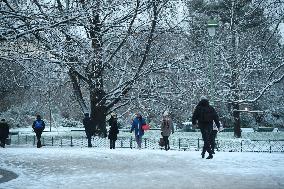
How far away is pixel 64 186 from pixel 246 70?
25505mm

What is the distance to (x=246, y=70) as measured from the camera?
108 ft

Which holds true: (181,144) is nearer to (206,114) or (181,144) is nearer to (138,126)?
(138,126)

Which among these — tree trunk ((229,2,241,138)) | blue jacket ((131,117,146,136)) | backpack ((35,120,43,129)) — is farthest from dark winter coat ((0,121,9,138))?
tree trunk ((229,2,241,138))

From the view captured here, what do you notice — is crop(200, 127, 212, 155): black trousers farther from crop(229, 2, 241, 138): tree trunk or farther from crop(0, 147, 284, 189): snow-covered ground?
crop(229, 2, 241, 138): tree trunk

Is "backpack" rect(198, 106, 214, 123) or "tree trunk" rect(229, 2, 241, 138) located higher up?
"tree trunk" rect(229, 2, 241, 138)

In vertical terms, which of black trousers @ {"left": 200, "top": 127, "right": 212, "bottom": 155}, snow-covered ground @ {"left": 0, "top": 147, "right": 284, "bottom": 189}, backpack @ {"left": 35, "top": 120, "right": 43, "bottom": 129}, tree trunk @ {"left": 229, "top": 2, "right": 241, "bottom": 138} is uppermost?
tree trunk @ {"left": 229, "top": 2, "right": 241, "bottom": 138}

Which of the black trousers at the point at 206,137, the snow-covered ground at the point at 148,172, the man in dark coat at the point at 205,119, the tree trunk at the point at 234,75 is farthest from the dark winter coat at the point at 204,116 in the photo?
the tree trunk at the point at 234,75

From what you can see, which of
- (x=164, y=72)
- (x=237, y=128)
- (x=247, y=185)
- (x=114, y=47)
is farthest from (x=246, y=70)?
(x=247, y=185)

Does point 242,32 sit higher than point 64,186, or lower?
higher

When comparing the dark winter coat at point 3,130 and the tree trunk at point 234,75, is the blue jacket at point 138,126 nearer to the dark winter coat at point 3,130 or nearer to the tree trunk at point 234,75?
the dark winter coat at point 3,130

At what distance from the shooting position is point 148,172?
444 inches

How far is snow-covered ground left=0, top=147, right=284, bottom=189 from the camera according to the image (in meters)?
9.33

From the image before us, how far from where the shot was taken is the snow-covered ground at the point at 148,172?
30.6 ft

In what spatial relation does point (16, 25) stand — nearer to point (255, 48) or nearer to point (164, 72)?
point (164, 72)
